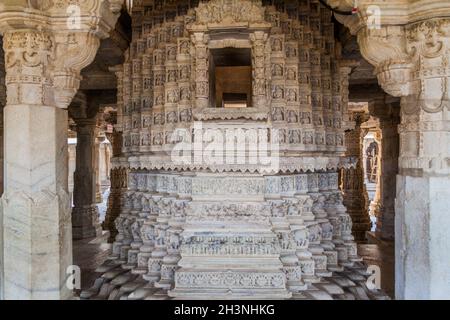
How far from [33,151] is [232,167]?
8.58 ft

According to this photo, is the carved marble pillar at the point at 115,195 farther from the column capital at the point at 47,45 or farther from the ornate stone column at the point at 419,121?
the ornate stone column at the point at 419,121

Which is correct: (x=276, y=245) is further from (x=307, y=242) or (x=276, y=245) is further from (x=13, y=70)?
(x=13, y=70)

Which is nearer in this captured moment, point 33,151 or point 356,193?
point 33,151

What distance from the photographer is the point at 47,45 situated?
14.1ft

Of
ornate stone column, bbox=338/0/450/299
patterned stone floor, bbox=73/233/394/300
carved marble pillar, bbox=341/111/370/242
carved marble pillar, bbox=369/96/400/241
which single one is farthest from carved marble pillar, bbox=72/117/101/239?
ornate stone column, bbox=338/0/450/299

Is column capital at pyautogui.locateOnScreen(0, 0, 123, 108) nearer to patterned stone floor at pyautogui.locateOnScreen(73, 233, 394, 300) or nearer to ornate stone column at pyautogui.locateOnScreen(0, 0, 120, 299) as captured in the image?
ornate stone column at pyautogui.locateOnScreen(0, 0, 120, 299)

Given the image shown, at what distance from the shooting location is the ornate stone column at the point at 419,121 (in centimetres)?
397

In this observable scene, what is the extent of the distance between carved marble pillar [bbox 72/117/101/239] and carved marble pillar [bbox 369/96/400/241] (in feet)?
27.9

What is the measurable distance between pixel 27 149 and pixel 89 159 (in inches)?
294

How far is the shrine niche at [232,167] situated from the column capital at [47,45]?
5.28 ft

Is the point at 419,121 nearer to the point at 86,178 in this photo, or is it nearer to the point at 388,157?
the point at 388,157

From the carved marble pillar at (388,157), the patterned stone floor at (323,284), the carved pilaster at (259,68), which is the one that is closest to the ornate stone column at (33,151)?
the patterned stone floor at (323,284)

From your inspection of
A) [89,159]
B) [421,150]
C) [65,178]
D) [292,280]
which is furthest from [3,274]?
[89,159]

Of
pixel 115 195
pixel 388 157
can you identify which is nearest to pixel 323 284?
pixel 388 157
